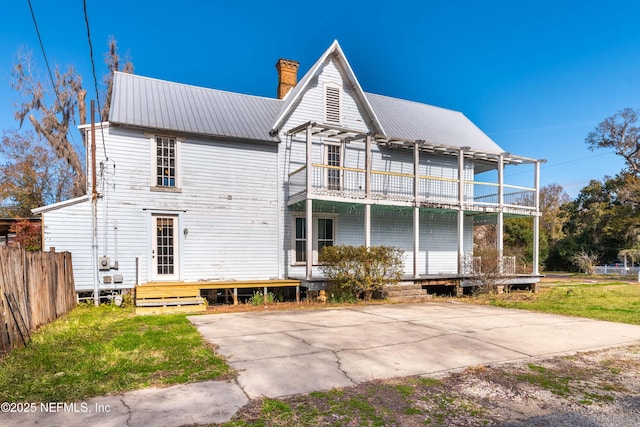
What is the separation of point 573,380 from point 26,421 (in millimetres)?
6135

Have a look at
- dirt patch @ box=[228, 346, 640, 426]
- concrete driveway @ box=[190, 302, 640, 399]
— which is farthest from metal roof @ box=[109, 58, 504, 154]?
dirt patch @ box=[228, 346, 640, 426]

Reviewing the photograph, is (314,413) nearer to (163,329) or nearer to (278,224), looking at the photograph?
(163,329)

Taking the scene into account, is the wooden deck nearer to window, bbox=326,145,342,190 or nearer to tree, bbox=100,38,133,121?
window, bbox=326,145,342,190

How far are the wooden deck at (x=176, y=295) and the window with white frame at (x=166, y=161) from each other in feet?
10.9

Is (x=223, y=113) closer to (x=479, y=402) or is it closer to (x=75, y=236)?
(x=75, y=236)

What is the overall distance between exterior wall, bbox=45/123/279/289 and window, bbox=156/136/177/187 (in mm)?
231

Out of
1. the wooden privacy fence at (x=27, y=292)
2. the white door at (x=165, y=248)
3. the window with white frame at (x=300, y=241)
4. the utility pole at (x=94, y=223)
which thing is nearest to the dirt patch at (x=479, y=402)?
the wooden privacy fence at (x=27, y=292)

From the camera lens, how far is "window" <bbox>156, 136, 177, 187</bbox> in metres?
13.2

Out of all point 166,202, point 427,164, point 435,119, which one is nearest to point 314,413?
point 166,202

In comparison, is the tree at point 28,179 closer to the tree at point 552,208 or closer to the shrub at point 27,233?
the shrub at point 27,233

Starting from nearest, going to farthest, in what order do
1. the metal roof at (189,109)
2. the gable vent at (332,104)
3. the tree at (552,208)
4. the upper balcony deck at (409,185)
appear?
the metal roof at (189,109)
the upper balcony deck at (409,185)
the gable vent at (332,104)
the tree at (552,208)

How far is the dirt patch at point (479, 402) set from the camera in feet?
12.8

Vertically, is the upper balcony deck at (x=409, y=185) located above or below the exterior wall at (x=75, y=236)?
above

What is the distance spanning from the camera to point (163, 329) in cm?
802
